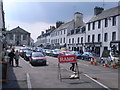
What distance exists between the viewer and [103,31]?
128 ft

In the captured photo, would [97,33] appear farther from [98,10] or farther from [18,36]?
[18,36]

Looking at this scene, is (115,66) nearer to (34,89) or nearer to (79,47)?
(34,89)

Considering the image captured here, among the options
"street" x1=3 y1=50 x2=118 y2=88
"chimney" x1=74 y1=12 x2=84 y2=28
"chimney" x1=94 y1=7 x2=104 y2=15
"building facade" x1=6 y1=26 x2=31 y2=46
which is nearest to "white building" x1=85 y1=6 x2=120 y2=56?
"chimney" x1=94 y1=7 x2=104 y2=15

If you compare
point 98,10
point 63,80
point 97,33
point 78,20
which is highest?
point 98,10

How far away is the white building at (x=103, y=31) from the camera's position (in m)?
35.2

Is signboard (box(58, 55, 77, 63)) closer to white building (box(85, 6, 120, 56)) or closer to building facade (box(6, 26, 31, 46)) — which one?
white building (box(85, 6, 120, 56))

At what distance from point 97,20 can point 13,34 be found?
76478mm

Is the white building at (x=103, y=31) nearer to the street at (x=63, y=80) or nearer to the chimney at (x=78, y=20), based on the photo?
the chimney at (x=78, y=20)

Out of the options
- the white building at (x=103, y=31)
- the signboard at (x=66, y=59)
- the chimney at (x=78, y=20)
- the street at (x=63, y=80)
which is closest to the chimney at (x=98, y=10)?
the white building at (x=103, y=31)

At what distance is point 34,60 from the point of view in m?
21.7

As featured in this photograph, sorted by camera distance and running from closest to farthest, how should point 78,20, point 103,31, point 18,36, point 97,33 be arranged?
point 103,31
point 97,33
point 78,20
point 18,36

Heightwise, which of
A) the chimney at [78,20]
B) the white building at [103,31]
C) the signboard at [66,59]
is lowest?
the signboard at [66,59]

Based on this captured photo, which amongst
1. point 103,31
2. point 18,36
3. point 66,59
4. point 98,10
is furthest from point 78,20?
point 18,36

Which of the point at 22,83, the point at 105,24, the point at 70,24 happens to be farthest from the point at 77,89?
the point at 70,24
